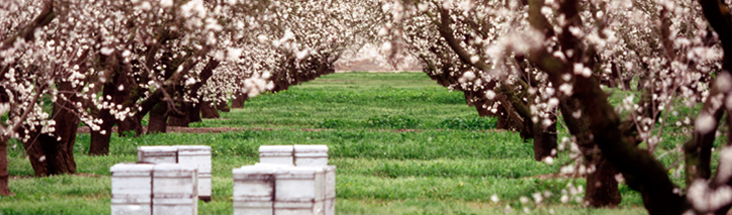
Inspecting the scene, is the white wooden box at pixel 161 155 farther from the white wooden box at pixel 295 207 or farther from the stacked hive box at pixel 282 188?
the white wooden box at pixel 295 207

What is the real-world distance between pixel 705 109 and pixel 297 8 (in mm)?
16360

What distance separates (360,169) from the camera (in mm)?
18047

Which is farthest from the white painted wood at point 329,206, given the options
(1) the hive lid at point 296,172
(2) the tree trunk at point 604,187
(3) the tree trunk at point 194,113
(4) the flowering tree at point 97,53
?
(3) the tree trunk at point 194,113

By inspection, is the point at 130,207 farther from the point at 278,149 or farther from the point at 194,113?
the point at 194,113

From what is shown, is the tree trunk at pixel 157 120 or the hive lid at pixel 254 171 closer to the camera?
the hive lid at pixel 254 171

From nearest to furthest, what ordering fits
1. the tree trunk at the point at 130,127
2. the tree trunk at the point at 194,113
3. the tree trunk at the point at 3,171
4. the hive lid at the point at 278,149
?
the hive lid at the point at 278,149 < the tree trunk at the point at 3,171 < the tree trunk at the point at 130,127 < the tree trunk at the point at 194,113

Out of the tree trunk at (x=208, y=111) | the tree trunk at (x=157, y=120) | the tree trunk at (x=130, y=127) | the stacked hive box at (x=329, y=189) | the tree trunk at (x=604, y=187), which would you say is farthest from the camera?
the tree trunk at (x=208, y=111)

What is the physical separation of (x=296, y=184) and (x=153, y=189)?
6.35 feet

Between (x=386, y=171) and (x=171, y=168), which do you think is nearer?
(x=171, y=168)

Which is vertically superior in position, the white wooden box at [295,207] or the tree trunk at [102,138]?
the tree trunk at [102,138]

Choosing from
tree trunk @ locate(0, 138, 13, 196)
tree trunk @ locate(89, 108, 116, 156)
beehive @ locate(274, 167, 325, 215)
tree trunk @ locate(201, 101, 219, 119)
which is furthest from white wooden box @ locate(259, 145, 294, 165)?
tree trunk @ locate(201, 101, 219, 119)

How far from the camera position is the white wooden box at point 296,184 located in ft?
29.9

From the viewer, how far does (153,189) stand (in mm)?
9797

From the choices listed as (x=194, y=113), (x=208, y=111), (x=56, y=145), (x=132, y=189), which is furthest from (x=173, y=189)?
(x=208, y=111)
